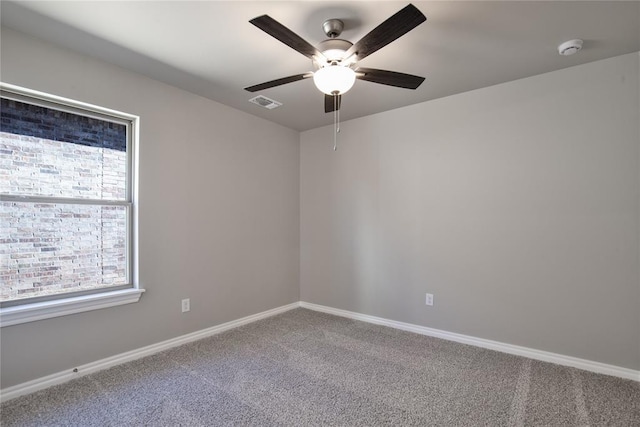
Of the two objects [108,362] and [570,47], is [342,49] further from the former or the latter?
[108,362]

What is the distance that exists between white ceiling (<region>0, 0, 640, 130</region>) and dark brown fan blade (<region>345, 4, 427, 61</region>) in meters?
0.29

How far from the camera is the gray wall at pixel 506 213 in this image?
2396mm

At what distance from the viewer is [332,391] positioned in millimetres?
2172

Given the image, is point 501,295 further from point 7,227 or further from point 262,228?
point 7,227

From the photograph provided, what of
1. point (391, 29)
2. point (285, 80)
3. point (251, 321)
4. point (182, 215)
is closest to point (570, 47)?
point (391, 29)

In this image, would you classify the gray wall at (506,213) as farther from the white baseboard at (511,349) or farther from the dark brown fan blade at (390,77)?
the dark brown fan blade at (390,77)

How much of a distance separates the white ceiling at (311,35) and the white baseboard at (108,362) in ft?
7.78

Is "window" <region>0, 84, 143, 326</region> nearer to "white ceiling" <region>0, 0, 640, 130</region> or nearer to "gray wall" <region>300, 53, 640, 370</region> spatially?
"white ceiling" <region>0, 0, 640, 130</region>

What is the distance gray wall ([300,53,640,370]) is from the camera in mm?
2396

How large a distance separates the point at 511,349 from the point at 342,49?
2864 mm

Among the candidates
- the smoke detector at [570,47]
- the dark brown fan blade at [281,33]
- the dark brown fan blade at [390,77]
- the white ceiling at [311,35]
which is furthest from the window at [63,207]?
the smoke detector at [570,47]

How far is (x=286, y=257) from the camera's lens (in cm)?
414

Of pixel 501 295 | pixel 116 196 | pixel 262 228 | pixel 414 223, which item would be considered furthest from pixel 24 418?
pixel 501 295

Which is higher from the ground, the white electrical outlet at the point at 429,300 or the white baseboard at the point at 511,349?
the white electrical outlet at the point at 429,300
